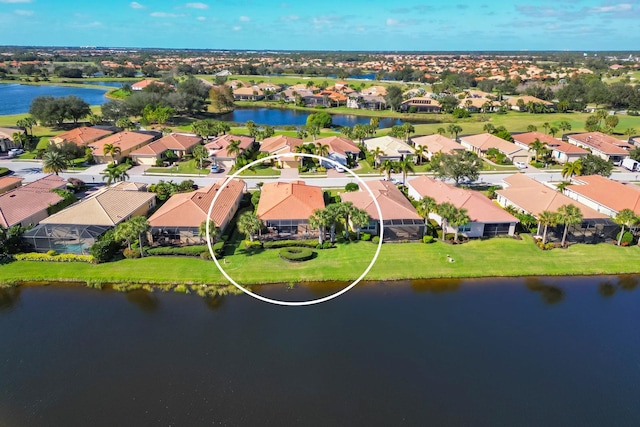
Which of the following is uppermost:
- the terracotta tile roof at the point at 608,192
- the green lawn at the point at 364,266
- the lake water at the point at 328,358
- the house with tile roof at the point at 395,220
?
the terracotta tile roof at the point at 608,192

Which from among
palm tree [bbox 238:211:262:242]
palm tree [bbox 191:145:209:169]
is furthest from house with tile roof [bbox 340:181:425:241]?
palm tree [bbox 191:145:209:169]

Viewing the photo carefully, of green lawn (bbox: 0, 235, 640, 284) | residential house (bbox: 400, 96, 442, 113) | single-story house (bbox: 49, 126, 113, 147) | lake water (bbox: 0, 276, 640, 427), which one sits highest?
residential house (bbox: 400, 96, 442, 113)

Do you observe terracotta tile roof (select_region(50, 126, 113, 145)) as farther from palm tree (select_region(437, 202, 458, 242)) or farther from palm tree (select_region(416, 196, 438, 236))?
palm tree (select_region(437, 202, 458, 242))

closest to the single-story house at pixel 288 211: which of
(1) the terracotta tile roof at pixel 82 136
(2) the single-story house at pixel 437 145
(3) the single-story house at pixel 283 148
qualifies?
(3) the single-story house at pixel 283 148

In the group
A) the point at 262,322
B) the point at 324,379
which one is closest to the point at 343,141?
the point at 262,322

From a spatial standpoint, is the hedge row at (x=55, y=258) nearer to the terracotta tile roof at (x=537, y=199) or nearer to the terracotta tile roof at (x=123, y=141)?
the terracotta tile roof at (x=123, y=141)

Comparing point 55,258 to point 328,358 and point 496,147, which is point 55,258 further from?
point 496,147
